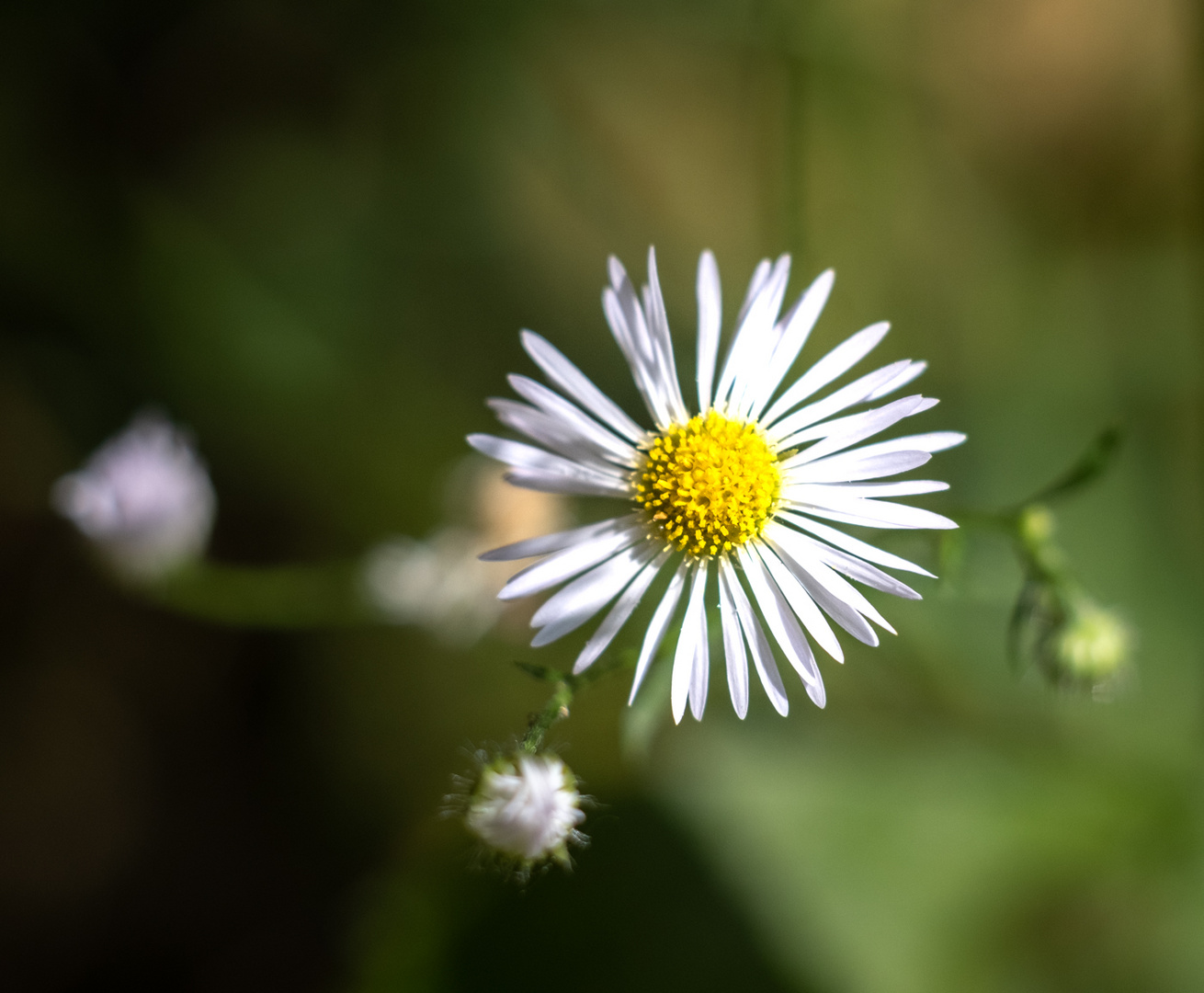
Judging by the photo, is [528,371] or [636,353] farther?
[528,371]

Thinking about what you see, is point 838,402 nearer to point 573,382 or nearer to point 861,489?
point 861,489

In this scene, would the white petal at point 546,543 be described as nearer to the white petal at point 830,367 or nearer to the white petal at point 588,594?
the white petal at point 588,594

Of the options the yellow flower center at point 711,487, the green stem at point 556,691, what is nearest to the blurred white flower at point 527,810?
the green stem at point 556,691

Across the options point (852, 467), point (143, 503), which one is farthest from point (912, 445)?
point (143, 503)

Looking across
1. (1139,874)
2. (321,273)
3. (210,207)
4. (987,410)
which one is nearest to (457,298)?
(321,273)

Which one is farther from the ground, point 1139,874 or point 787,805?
point 1139,874

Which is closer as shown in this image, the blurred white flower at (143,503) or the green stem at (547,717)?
the green stem at (547,717)

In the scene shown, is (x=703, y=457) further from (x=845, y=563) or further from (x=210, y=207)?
(x=210, y=207)
